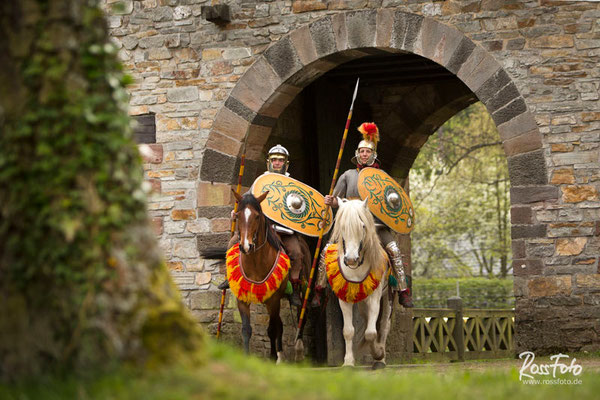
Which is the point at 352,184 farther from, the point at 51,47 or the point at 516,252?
the point at 51,47

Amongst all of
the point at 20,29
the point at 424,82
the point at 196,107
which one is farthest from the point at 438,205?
the point at 20,29

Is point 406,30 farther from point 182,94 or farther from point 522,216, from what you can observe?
point 182,94

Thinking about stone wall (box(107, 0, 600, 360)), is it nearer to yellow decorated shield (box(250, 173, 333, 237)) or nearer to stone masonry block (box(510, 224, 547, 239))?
stone masonry block (box(510, 224, 547, 239))

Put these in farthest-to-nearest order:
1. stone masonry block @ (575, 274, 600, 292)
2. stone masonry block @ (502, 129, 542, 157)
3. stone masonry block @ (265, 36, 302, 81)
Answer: stone masonry block @ (265, 36, 302, 81), stone masonry block @ (502, 129, 542, 157), stone masonry block @ (575, 274, 600, 292)

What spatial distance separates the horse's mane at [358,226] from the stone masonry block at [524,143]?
5.08 ft

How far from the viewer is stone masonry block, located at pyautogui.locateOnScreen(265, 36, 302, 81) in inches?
385

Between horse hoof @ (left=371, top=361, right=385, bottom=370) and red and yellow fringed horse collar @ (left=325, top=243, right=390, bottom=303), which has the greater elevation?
red and yellow fringed horse collar @ (left=325, top=243, right=390, bottom=303)

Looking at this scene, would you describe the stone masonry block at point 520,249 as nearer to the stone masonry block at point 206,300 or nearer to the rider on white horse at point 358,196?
the rider on white horse at point 358,196

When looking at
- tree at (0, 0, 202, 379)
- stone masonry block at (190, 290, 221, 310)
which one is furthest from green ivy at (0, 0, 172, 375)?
stone masonry block at (190, 290, 221, 310)

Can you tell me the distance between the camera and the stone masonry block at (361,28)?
9531 mm

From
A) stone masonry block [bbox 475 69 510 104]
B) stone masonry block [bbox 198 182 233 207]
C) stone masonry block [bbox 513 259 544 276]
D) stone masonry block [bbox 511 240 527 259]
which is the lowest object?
stone masonry block [bbox 513 259 544 276]

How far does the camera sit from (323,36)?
968 centimetres

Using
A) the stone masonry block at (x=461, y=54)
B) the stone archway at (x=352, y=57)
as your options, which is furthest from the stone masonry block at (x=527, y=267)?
the stone masonry block at (x=461, y=54)

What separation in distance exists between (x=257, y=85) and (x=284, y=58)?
0.38 m
